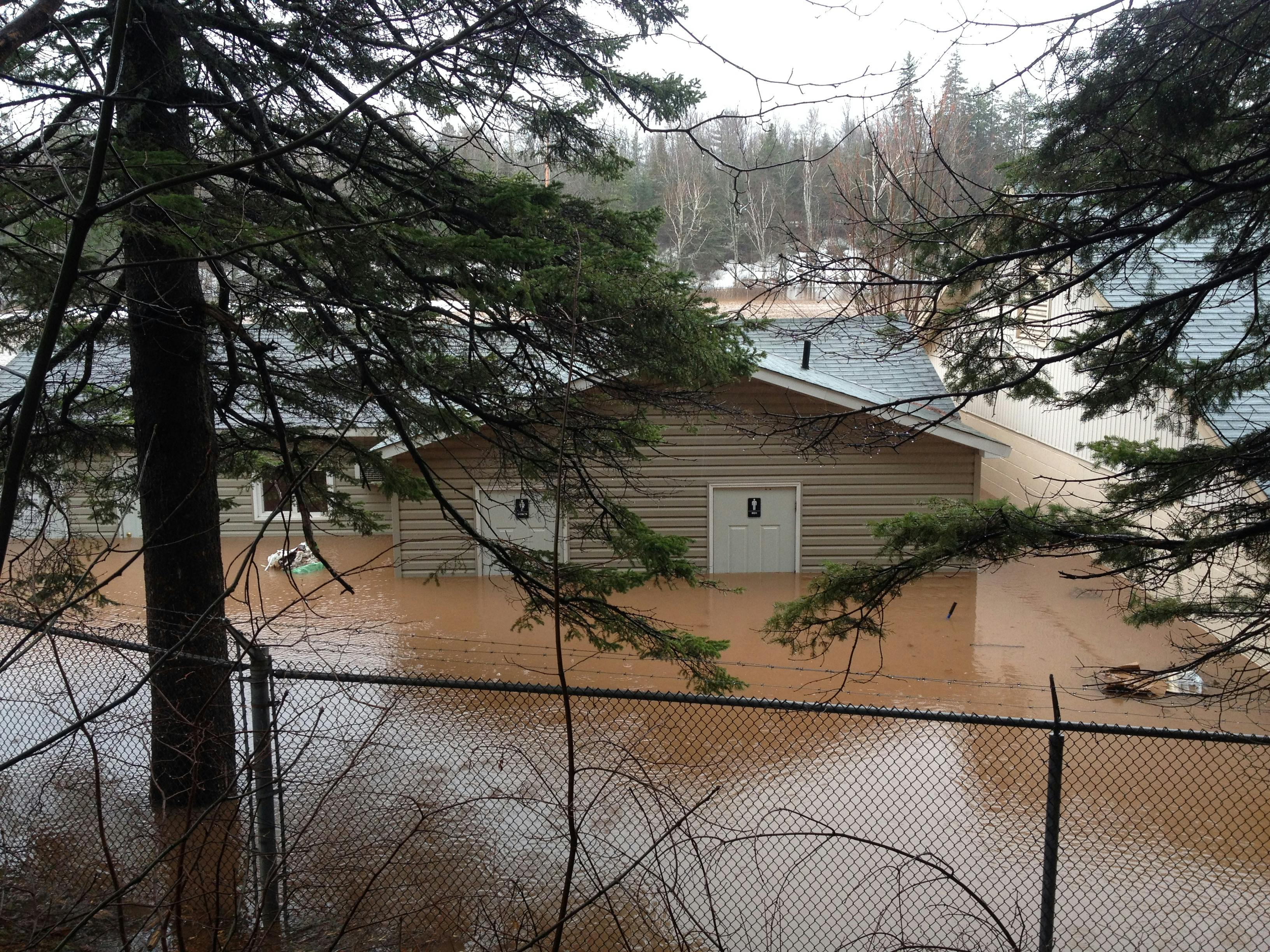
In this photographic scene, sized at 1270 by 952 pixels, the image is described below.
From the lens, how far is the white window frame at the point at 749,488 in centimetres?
1439

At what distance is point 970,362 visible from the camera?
518 centimetres

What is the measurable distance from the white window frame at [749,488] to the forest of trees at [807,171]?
3475 mm

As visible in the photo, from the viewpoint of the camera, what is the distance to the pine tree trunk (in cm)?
512

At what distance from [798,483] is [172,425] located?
9.93m

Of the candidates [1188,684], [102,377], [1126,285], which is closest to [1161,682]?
[1188,684]

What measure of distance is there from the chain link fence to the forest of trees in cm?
241

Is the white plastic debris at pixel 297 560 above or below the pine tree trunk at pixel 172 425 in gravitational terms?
below

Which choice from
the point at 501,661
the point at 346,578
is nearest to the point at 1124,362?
the point at 501,661

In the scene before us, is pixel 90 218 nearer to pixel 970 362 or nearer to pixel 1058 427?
pixel 970 362

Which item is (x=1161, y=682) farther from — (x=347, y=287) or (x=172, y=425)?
(x=172, y=425)

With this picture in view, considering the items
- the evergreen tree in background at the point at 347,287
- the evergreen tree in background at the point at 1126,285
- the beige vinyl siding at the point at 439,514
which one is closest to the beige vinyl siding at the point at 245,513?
the beige vinyl siding at the point at 439,514

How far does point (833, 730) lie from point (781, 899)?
10.0 feet

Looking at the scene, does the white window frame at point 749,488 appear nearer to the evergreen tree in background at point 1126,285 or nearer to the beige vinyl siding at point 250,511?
the beige vinyl siding at point 250,511

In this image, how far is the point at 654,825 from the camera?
232 inches
